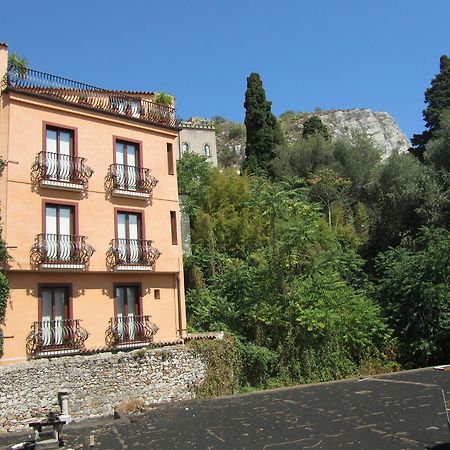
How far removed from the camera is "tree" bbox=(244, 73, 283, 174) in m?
47.3

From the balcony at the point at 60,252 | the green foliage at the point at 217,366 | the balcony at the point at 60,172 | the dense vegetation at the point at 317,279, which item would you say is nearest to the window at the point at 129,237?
the balcony at the point at 60,252

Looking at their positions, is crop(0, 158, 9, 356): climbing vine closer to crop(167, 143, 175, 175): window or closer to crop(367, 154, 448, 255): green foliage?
crop(167, 143, 175, 175): window

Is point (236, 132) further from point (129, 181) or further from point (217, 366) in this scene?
point (217, 366)

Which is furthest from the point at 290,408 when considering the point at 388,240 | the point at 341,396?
the point at 388,240

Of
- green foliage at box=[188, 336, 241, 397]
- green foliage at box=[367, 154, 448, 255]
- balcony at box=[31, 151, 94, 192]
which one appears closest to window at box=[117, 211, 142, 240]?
balcony at box=[31, 151, 94, 192]

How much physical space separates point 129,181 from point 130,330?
5.82 metres

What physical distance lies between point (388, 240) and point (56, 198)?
863 inches

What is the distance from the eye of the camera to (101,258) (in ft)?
61.1

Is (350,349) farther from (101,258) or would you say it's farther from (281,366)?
(101,258)

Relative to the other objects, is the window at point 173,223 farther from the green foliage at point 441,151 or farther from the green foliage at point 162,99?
the green foliage at point 441,151

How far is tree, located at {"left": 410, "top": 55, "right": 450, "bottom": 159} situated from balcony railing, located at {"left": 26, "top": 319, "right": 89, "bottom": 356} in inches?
1376

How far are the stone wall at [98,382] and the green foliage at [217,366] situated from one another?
0.27 metres

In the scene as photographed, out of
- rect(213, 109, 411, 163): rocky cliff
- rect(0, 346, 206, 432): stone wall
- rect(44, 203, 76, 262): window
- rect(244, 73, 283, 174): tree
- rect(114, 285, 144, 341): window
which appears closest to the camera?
rect(0, 346, 206, 432): stone wall

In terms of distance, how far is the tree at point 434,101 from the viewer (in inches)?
1724
